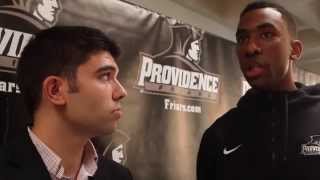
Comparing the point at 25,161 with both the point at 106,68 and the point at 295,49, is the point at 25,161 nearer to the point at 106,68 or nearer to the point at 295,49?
the point at 106,68

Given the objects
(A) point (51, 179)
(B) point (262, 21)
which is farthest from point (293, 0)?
(A) point (51, 179)

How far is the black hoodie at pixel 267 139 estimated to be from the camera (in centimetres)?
145

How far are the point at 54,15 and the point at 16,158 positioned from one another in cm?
83

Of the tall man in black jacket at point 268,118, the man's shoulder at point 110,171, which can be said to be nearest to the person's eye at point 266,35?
the tall man in black jacket at point 268,118

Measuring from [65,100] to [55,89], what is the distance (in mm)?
52

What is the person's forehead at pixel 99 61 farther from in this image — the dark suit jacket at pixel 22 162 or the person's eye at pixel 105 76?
the dark suit jacket at pixel 22 162

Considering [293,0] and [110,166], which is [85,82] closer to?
[110,166]

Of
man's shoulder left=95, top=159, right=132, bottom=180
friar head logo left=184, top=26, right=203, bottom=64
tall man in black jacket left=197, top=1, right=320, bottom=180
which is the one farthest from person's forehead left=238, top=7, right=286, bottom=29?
friar head logo left=184, top=26, right=203, bottom=64

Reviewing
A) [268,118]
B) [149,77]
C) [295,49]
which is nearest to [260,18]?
[295,49]

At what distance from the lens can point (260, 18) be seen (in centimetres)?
154

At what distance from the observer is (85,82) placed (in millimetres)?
1322

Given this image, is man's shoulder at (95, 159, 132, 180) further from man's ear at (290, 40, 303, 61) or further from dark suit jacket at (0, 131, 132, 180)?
man's ear at (290, 40, 303, 61)

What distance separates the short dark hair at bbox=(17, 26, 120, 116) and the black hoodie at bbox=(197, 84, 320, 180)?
0.60m

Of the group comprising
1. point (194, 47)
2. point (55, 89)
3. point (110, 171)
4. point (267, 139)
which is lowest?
point (110, 171)
